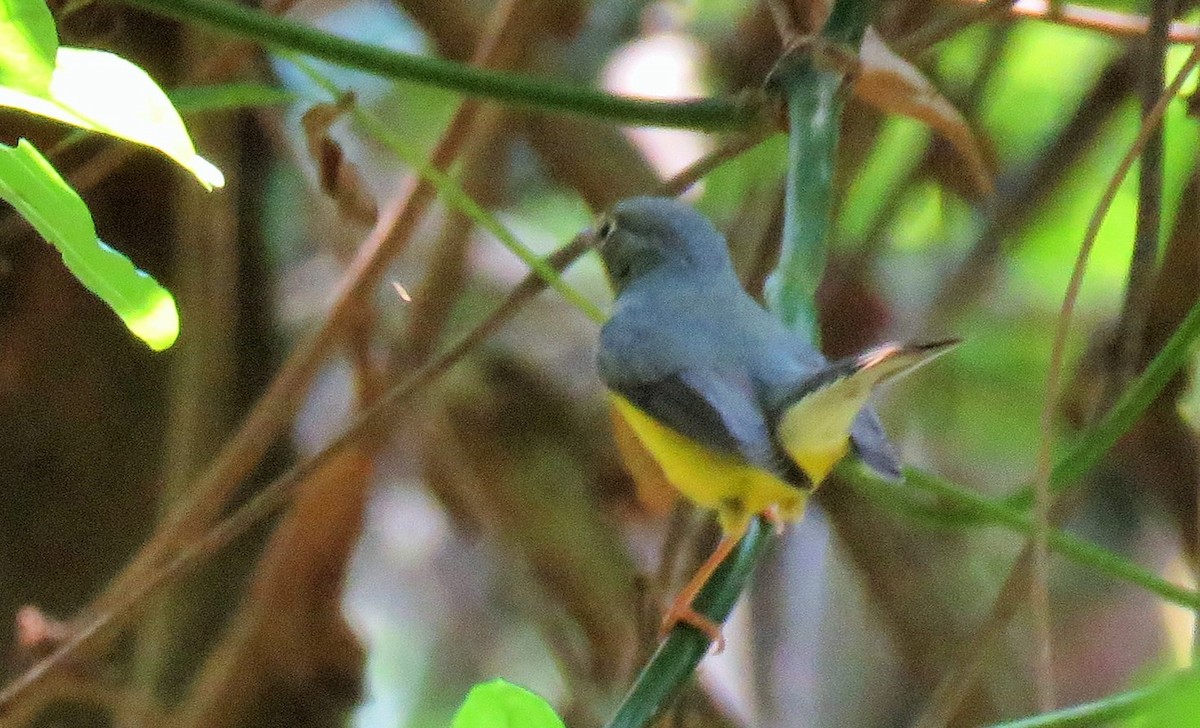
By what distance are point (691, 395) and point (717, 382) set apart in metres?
0.03

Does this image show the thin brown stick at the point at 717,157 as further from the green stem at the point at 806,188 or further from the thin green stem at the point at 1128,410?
the thin green stem at the point at 1128,410

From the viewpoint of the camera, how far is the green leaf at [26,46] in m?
0.54

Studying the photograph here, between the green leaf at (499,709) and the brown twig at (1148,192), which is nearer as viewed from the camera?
the green leaf at (499,709)

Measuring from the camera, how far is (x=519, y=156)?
7.05 ft

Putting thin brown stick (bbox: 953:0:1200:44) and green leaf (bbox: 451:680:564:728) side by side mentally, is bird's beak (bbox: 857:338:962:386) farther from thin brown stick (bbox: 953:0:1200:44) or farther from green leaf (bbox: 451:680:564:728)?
thin brown stick (bbox: 953:0:1200:44)

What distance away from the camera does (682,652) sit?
0.83 meters

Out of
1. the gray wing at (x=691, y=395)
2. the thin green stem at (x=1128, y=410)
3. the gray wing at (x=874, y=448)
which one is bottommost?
the thin green stem at (x=1128, y=410)

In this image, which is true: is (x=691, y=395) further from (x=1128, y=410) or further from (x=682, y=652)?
(x=682, y=652)

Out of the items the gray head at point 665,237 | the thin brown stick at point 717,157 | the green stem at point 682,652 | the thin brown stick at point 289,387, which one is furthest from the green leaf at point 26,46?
the gray head at point 665,237

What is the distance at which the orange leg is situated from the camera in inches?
35.6

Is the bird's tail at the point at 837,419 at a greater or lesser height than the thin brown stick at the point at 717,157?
lesser

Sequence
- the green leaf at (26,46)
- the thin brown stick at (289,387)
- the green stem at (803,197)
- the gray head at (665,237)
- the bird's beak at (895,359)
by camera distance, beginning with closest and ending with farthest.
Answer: the green leaf at (26,46)
the bird's beak at (895,359)
the green stem at (803,197)
the thin brown stick at (289,387)
the gray head at (665,237)

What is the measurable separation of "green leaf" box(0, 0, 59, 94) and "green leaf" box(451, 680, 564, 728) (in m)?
0.30

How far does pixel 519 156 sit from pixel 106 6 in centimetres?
84
